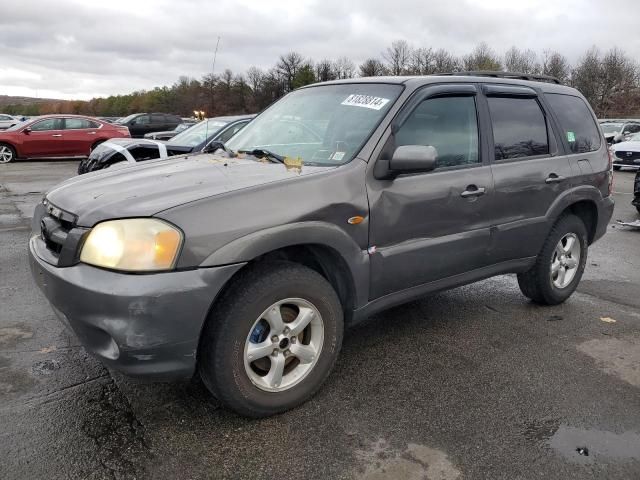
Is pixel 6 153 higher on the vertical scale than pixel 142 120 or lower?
lower

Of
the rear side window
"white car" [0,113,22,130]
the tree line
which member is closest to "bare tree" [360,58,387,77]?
the tree line

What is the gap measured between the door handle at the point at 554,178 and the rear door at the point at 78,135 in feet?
55.1

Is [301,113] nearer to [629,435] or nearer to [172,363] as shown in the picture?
[172,363]

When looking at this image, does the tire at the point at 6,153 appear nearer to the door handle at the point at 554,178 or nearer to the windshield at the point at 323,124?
the windshield at the point at 323,124

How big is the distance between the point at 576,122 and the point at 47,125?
17.0m

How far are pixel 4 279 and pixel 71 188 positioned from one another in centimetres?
260

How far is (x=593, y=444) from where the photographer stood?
2713mm

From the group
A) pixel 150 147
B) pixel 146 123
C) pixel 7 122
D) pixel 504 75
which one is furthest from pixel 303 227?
pixel 7 122

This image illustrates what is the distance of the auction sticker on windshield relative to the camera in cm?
342

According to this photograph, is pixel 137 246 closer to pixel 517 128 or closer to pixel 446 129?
pixel 446 129

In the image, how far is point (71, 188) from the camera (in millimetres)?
3072

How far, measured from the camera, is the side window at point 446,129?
11.2 feet

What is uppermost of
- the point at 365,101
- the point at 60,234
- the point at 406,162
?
the point at 365,101

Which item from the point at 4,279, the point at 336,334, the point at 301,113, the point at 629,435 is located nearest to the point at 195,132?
the point at 4,279
